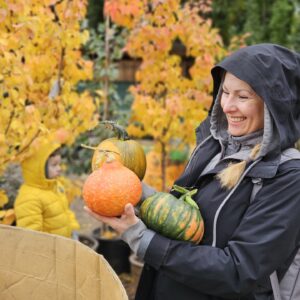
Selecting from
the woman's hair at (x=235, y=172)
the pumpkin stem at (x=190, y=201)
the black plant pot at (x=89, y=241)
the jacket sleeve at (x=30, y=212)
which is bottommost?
the black plant pot at (x=89, y=241)

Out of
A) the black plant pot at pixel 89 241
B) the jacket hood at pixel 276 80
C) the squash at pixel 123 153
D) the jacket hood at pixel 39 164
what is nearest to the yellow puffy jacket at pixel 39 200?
the jacket hood at pixel 39 164

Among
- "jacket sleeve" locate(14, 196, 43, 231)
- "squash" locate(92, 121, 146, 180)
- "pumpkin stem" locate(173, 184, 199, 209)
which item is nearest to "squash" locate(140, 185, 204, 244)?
"pumpkin stem" locate(173, 184, 199, 209)

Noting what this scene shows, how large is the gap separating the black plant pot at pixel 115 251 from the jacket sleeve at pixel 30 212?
1.41 meters

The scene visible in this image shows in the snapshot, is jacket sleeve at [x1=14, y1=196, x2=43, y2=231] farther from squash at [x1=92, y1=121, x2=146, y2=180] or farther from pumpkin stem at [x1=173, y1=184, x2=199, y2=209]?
pumpkin stem at [x1=173, y1=184, x2=199, y2=209]

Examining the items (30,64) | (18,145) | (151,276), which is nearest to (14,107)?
(18,145)

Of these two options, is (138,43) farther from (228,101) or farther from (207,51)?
(228,101)

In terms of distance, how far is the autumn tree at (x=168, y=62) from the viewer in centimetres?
380

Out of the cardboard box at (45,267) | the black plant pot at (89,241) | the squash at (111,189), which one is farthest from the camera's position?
the black plant pot at (89,241)

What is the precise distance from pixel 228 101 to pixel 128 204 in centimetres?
50

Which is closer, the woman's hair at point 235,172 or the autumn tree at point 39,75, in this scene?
the woman's hair at point 235,172

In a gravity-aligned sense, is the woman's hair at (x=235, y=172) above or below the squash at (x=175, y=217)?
above

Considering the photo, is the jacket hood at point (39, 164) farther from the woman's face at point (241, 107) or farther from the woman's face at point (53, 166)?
the woman's face at point (241, 107)

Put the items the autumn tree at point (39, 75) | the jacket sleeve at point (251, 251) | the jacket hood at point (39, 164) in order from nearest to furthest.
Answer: the jacket sleeve at point (251, 251), the autumn tree at point (39, 75), the jacket hood at point (39, 164)

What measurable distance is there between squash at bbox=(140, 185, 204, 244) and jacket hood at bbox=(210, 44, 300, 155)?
346 mm
